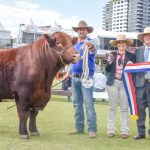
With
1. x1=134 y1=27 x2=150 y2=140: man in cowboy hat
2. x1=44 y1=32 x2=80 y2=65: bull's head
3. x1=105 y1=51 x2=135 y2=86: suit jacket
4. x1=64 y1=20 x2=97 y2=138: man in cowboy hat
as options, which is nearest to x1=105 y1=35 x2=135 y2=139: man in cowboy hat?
x1=105 y1=51 x2=135 y2=86: suit jacket

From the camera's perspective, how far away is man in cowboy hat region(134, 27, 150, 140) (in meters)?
7.71

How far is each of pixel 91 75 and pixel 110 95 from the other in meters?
0.54

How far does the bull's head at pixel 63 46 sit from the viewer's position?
7449 mm

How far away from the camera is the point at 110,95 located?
8.01 m

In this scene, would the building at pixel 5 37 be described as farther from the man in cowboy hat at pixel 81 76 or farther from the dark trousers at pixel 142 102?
the dark trousers at pixel 142 102

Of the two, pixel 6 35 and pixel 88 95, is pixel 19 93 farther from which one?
pixel 6 35

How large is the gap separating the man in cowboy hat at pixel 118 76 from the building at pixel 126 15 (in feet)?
224

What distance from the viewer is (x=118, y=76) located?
26.1 ft

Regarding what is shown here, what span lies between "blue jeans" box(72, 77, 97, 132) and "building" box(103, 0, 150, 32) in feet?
223

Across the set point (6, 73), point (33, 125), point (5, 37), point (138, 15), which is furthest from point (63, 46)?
point (138, 15)

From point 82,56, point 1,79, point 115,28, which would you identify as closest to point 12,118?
point 1,79

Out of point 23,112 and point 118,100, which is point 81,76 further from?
point 23,112

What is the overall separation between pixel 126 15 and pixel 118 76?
231ft

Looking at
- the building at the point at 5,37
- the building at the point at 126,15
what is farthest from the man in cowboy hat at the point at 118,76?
the building at the point at 126,15
